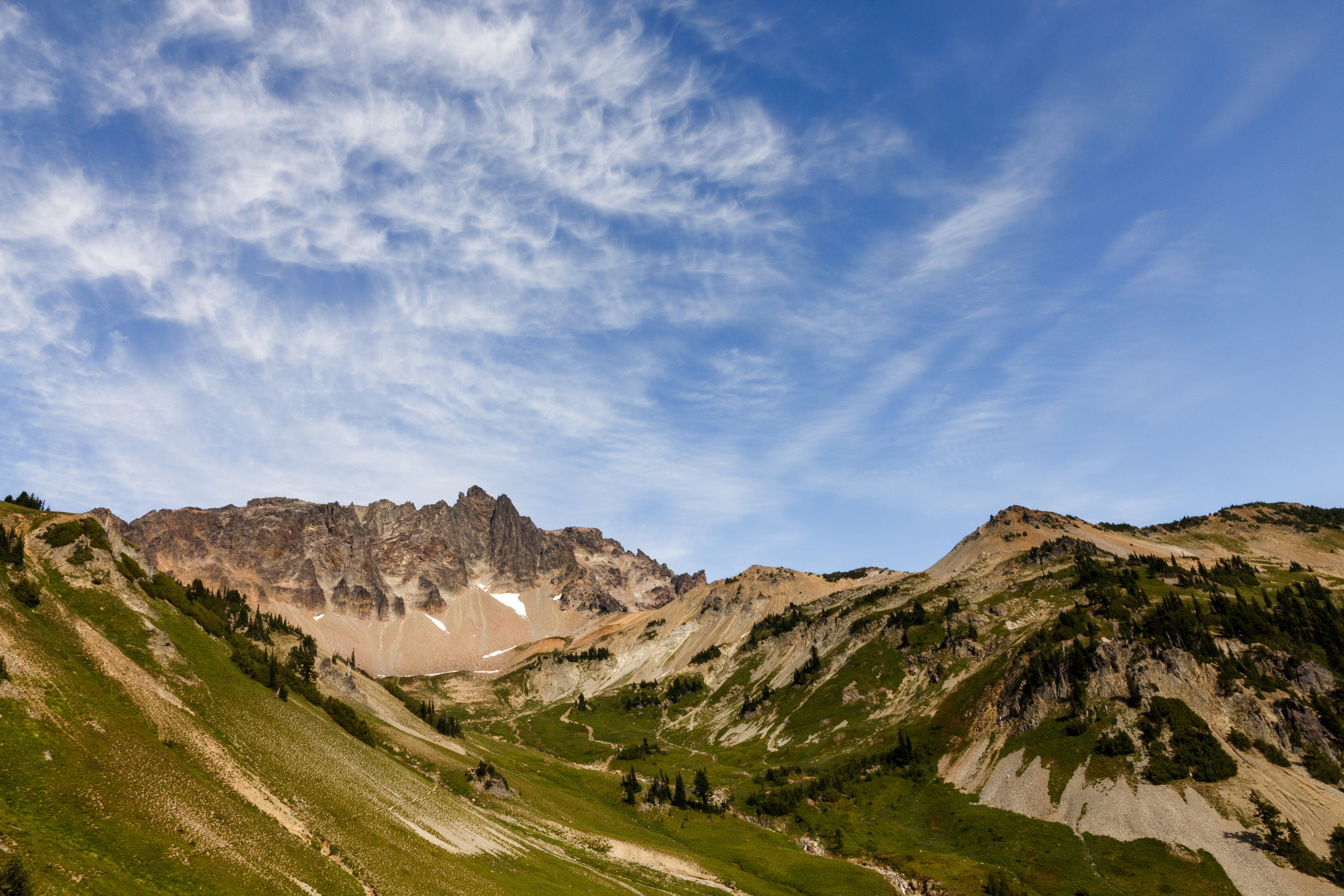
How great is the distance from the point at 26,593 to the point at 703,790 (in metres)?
131

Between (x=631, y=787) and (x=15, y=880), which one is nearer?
(x=15, y=880)

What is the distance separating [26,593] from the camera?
57188 millimetres

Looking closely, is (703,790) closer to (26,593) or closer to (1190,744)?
(1190,744)

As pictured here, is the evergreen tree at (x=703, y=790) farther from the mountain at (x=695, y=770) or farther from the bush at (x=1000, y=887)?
the bush at (x=1000, y=887)

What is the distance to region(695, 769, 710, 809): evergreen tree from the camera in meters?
145

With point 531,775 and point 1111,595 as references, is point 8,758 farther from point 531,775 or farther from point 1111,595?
→ point 1111,595

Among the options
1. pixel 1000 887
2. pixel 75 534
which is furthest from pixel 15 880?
pixel 1000 887

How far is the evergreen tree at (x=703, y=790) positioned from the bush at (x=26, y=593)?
124 meters

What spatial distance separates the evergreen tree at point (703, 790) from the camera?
145 m

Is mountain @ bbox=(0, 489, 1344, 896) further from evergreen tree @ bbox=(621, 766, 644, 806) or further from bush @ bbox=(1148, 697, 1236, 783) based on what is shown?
evergreen tree @ bbox=(621, 766, 644, 806)

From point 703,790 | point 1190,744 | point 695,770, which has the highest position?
point 1190,744

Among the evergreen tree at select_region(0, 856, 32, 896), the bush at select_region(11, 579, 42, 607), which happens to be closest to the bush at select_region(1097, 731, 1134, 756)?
the evergreen tree at select_region(0, 856, 32, 896)

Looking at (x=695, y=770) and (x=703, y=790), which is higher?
(x=695, y=770)

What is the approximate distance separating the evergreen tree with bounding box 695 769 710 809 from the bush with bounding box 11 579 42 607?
12354 centimetres
